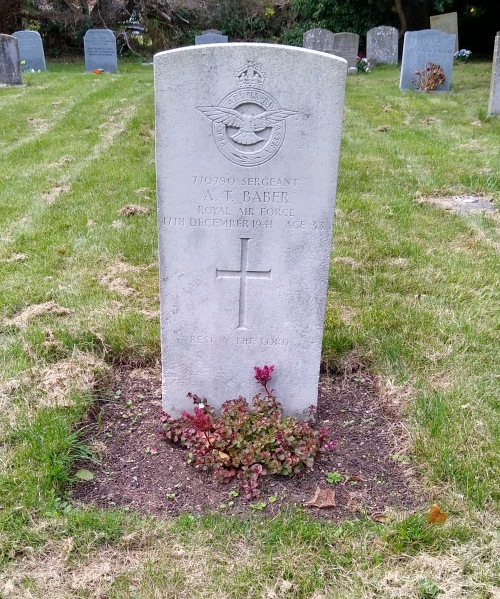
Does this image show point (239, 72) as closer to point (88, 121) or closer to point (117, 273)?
point (117, 273)

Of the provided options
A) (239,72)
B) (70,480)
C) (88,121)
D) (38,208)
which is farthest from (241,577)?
(88,121)

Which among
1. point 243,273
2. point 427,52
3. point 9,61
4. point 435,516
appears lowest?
point 435,516

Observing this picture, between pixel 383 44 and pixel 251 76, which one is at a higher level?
pixel 383 44

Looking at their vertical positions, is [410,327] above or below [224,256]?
below

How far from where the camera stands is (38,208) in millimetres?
6070

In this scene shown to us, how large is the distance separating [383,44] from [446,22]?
2133 millimetres

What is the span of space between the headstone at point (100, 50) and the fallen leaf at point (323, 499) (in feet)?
56.2

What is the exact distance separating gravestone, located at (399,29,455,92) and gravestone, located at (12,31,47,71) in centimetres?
1025

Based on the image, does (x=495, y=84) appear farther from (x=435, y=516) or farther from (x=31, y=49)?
(x=31, y=49)

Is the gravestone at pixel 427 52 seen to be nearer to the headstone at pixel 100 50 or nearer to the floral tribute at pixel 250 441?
the headstone at pixel 100 50

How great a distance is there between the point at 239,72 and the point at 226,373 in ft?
4.89

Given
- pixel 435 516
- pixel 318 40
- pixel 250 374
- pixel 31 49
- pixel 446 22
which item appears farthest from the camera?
pixel 446 22

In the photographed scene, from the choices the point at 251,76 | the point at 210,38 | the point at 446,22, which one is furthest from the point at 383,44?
the point at 251,76

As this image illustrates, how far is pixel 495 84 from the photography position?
9.70m
